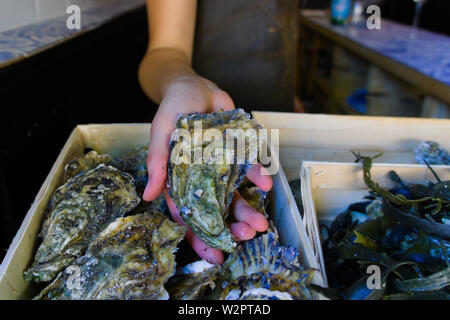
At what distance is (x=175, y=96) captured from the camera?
2.18 feet

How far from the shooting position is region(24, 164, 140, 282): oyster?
0.54m

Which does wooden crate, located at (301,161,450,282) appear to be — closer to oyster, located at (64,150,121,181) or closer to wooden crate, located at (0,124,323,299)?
wooden crate, located at (0,124,323,299)

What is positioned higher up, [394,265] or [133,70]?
[133,70]

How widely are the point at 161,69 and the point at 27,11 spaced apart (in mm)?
478

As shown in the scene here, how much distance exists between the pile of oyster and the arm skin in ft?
0.08

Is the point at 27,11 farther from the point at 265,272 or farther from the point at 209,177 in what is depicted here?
the point at 265,272

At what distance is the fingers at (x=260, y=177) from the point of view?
597 millimetres

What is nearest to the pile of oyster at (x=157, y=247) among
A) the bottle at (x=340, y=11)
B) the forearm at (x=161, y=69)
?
the forearm at (x=161, y=69)

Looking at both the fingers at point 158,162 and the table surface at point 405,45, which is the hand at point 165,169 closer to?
the fingers at point 158,162

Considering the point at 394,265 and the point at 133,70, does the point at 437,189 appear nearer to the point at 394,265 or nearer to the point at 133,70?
the point at 394,265

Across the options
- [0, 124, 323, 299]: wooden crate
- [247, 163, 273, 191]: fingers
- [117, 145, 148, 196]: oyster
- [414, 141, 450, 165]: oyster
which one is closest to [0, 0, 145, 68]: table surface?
[0, 124, 323, 299]: wooden crate
